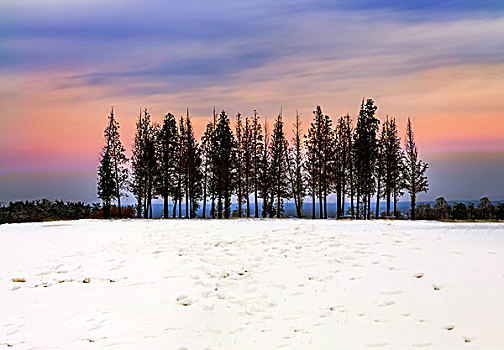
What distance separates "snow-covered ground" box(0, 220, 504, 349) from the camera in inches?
324

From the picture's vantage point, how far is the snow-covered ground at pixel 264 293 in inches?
324

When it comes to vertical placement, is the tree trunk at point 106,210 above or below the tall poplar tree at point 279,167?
below

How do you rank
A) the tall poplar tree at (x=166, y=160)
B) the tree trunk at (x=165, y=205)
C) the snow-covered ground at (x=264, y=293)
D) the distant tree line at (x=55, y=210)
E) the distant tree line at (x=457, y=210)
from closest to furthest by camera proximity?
the snow-covered ground at (x=264, y=293)
the distant tree line at (x=55, y=210)
the tree trunk at (x=165, y=205)
the tall poplar tree at (x=166, y=160)
the distant tree line at (x=457, y=210)

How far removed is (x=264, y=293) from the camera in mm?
10789

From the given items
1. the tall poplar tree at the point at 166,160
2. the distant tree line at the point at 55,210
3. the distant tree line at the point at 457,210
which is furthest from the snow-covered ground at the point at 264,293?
the distant tree line at the point at 457,210

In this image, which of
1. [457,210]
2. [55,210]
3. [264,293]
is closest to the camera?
[264,293]

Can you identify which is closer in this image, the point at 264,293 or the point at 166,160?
the point at 264,293

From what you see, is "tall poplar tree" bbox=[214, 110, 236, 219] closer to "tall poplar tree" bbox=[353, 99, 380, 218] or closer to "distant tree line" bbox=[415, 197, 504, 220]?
"tall poplar tree" bbox=[353, 99, 380, 218]

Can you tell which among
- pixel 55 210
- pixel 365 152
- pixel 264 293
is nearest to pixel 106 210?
pixel 55 210

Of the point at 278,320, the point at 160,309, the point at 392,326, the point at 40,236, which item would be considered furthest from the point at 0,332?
the point at 40,236

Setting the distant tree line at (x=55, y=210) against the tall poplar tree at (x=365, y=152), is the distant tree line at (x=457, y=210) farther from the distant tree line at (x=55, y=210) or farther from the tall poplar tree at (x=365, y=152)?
the distant tree line at (x=55, y=210)

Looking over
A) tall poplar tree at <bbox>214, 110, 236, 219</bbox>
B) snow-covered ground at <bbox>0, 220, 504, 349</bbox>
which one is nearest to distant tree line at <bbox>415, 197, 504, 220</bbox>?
tall poplar tree at <bbox>214, 110, 236, 219</bbox>

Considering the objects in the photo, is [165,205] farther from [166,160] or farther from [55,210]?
[55,210]

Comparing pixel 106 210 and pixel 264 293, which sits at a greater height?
pixel 106 210
